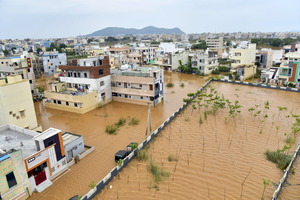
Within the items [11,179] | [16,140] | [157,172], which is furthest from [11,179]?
[157,172]

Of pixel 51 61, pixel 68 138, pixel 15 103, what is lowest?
pixel 68 138

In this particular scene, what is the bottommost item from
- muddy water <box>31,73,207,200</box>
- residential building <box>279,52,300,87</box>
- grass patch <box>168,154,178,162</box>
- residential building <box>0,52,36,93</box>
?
muddy water <box>31,73,207,200</box>

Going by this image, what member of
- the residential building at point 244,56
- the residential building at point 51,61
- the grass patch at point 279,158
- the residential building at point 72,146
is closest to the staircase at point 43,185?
the residential building at point 72,146

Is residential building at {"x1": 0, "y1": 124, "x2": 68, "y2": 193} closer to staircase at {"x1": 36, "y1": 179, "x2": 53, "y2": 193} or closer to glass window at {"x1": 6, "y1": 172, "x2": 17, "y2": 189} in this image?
staircase at {"x1": 36, "y1": 179, "x2": 53, "y2": 193}

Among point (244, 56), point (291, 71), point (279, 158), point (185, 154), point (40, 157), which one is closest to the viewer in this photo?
point (40, 157)

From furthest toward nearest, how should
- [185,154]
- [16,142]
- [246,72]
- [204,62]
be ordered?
[204,62]
[246,72]
[185,154]
[16,142]

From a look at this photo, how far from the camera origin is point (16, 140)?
13.6m

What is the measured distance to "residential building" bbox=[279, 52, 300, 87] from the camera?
102 feet

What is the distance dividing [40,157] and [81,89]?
16.2 meters

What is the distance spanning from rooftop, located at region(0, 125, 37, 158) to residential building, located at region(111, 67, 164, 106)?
14.6 metres

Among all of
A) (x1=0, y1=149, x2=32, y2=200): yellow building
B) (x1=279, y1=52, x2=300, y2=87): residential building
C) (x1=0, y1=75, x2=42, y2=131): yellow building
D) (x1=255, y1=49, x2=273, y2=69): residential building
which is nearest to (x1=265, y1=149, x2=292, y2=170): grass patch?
(x1=0, y1=149, x2=32, y2=200): yellow building

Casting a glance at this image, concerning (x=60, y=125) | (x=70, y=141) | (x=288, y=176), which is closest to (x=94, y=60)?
(x=60, y=125)

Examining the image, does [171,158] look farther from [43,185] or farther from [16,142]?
[16,142]

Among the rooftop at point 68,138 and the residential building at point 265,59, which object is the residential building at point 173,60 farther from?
the rooftop at point 68,138
